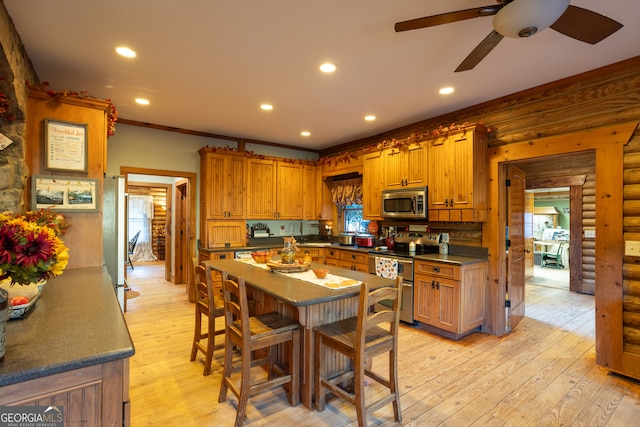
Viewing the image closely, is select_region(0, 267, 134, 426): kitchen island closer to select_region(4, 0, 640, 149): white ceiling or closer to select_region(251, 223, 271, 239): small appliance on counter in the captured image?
select_region(4, 0, 640, 149): white ceiling

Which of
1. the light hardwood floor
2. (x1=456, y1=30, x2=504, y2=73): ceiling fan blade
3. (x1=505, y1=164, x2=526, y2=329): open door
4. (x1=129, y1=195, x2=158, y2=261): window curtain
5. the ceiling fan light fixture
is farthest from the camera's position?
(x1=129, y1=195, x2=158, y2=261): window curtain

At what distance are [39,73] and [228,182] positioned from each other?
247 cm

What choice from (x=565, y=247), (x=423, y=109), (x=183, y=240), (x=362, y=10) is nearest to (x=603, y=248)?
(x=423, y=109)

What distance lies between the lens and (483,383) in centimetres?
262

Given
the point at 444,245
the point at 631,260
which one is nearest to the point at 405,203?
the point at 444,245

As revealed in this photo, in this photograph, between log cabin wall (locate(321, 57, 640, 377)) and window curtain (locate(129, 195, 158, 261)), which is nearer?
log cabin wall (locate(321, 57, 640, 377))

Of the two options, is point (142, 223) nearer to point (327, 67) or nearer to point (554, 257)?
point (327, 67)

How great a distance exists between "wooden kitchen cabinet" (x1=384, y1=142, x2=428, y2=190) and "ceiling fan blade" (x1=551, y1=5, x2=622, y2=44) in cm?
223

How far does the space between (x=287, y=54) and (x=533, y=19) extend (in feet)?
5.57

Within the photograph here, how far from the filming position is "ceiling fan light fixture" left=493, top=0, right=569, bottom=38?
152 centimetres

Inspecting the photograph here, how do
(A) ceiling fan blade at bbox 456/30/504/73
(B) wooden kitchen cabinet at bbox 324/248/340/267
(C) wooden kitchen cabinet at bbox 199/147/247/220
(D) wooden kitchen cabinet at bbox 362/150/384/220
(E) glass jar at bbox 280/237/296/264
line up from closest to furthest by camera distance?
(A) ceiling fan blade at bbox 456/30/504/73, (E) glass jar at bbox 280/237/296/264, (D) wooden kitchen cabinet at bbox 362/150/384/220, (C) wooden kitchen cabinet at bbox 199/147/247/220, (B) wooden kitchen cabinet at bbox 324/248/340/267

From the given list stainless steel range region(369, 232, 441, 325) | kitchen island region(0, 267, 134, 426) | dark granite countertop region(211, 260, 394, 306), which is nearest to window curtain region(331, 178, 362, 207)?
stainless steel range region(369, 232, 441, 325)

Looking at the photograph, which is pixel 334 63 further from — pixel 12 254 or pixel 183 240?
pixel 183 240

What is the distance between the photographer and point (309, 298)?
199 centimetres
